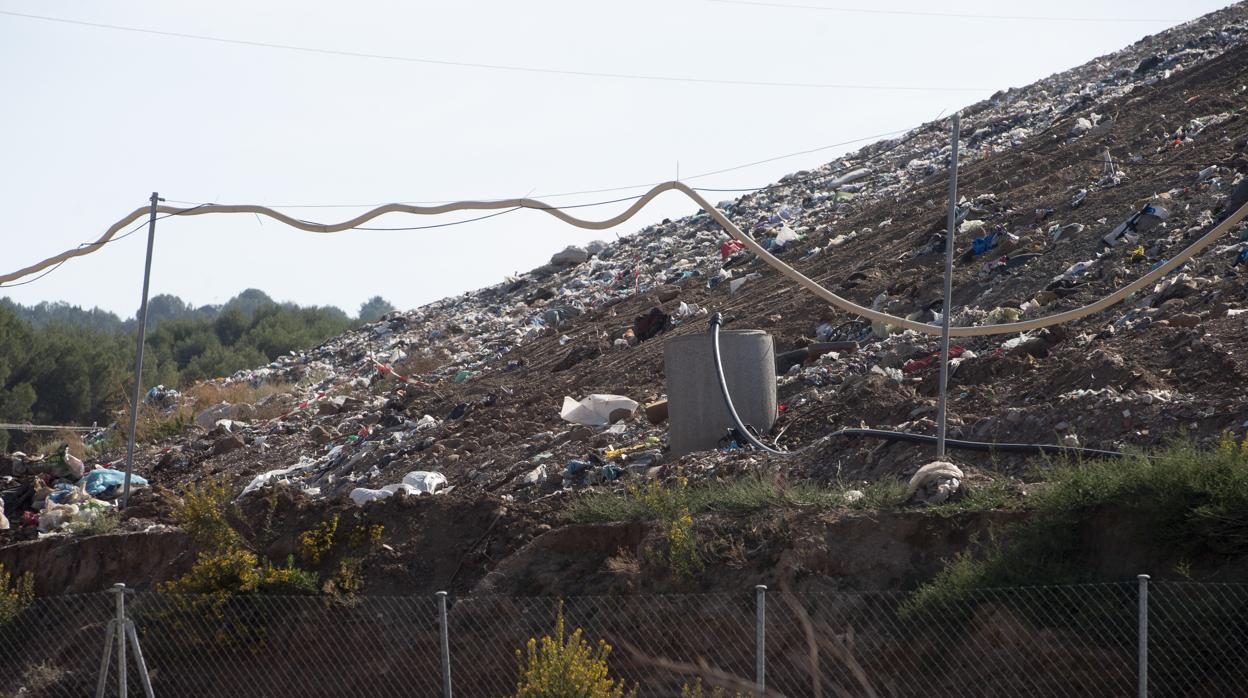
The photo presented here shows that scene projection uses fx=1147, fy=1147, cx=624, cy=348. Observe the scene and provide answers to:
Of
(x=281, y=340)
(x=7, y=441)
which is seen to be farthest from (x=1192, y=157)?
(x=281, y=340)

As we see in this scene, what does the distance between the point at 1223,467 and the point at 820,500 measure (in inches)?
92.7

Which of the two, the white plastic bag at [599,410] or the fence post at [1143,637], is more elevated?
the fence post at [1143,637]

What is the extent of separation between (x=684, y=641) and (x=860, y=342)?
5.84 m

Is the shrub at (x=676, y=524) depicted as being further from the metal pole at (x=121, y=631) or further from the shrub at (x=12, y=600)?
the shrub at (x=12, y=600)

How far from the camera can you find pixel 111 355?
3850 cm

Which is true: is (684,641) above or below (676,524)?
below

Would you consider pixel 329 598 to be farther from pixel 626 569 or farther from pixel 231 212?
pixel 231 212

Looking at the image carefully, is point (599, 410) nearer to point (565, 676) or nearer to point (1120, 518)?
point (565, 676)

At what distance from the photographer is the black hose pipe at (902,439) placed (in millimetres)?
7051

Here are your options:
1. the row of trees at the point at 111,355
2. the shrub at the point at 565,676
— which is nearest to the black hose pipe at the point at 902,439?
the shrub at the point at 565,676

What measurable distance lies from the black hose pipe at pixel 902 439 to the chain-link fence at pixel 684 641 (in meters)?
1.36

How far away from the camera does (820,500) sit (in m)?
7.24

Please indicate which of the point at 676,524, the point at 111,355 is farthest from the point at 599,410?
the point at 111,355

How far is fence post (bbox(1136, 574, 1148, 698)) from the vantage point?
4.79m
